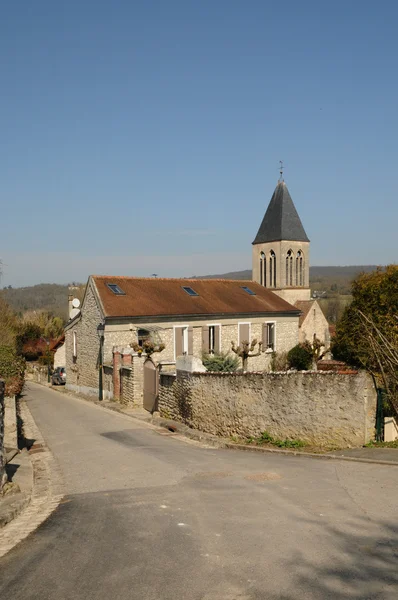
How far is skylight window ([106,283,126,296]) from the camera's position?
88.9 feet

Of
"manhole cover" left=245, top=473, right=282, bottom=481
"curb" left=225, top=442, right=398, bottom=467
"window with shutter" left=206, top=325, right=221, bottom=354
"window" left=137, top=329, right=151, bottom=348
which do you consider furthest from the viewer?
"window with shutter" left=206, top=325, right=221, bottom=354

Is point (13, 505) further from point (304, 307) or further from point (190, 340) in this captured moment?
point (304, 307)

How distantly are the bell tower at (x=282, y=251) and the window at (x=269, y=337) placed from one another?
29.7ft

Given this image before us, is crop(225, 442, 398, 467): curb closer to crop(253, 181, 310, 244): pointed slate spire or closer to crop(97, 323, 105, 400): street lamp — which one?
crop(97, 323, 105, 400): street lamp

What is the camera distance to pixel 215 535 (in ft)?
20.4

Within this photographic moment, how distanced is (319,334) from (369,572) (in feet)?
107

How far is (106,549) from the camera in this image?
5.89 meters

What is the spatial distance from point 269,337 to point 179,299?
627cm

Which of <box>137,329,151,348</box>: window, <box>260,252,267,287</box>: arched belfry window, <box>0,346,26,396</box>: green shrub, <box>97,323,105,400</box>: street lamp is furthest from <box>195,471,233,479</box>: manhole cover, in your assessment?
<box>260,252,267,287</box>: arched belfry window

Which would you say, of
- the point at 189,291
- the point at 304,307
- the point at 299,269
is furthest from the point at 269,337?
the point at 299,269

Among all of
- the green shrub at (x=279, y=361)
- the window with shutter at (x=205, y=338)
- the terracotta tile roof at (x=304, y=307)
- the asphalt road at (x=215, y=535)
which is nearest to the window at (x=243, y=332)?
the green shrub at (x=279, y=361)

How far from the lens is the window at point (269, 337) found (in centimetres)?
3127

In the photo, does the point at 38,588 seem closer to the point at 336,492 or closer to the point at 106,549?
the point at 106,549

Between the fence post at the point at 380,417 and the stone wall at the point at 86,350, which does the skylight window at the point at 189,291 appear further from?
the fence post at the point at 380,417
